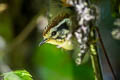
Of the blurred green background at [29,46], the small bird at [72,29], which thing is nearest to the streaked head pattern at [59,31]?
the small bird at [72,29]

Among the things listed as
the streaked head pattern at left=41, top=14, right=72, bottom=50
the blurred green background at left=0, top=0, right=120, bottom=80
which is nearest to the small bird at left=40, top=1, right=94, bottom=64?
the streaked head pattern at left=41, top=14, right=72, bottom=50

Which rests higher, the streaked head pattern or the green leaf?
the streaked head pattern

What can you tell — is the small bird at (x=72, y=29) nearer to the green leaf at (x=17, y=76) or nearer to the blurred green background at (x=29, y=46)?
the green leaf at (x=17, y=76)

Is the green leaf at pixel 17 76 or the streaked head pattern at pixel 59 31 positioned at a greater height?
the streaked head pattern at pixel 59 31

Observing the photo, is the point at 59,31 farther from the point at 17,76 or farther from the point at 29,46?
the point at 29,46

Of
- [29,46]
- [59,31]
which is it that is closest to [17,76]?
[59,31]

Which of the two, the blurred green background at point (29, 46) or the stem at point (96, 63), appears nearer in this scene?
the stem at point (96, 63)

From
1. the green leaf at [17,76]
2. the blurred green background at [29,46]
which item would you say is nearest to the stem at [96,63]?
the green leaf at [17,76]

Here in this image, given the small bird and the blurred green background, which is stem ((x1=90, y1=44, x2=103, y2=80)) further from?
the blurred green background
